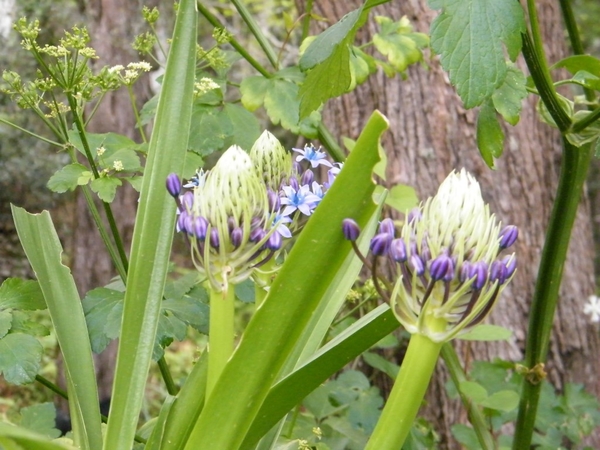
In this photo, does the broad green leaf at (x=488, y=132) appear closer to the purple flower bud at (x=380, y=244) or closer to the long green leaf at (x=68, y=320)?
the purple flower bud at (x=380, y=244)

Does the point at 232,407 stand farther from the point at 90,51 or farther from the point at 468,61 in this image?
the point at 90,51

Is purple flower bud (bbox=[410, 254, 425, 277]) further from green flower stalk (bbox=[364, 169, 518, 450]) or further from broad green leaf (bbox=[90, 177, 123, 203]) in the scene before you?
broad green leaf (bbox=[90, 177, 123, 203])

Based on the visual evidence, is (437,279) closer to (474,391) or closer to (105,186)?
(105,186)

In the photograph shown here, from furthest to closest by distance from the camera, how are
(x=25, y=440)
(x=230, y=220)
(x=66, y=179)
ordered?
(x=66, y=179) < (x=230, y=220) < (x=25, y=440)

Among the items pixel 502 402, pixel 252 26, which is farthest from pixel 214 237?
pixel 502 402

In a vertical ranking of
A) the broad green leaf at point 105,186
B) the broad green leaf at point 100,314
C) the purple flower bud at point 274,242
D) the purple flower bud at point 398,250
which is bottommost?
the broad green leaf at point 100,314

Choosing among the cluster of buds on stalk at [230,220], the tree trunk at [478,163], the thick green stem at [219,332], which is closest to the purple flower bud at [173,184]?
the cluster of buds on stalk at [230,220]

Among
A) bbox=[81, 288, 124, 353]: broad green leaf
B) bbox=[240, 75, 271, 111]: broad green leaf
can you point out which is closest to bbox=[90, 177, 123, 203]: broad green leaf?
bbox=[81, 288, 124, 353]: broad green leaf
